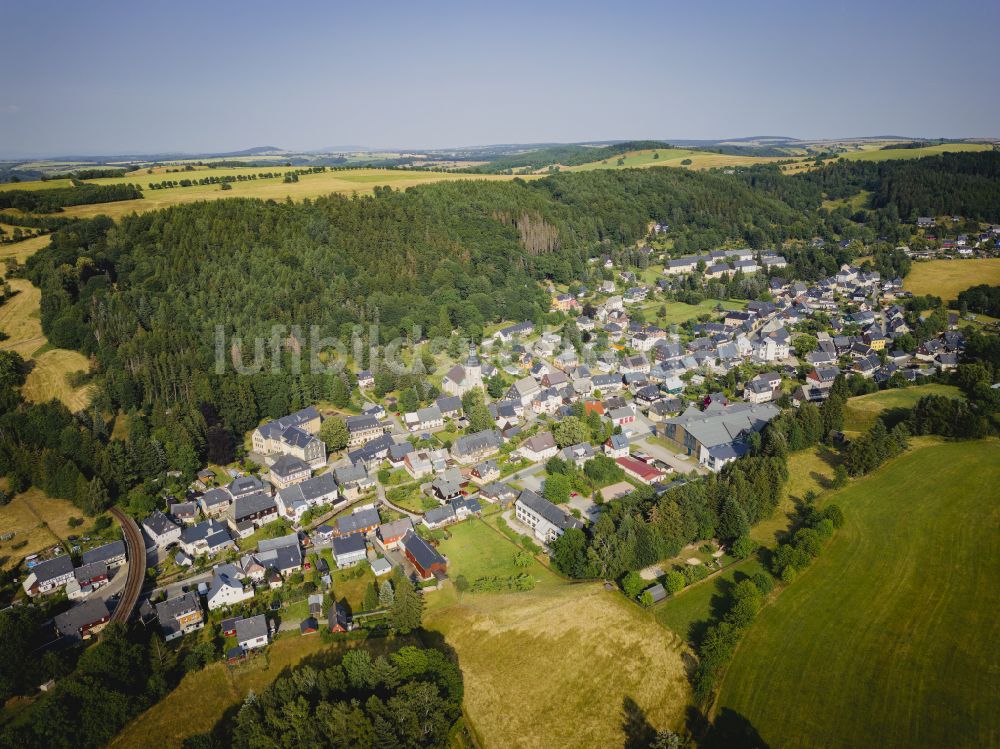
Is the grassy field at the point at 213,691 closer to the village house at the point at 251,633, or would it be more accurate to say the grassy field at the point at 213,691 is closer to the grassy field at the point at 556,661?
the village house at the point at 251,633

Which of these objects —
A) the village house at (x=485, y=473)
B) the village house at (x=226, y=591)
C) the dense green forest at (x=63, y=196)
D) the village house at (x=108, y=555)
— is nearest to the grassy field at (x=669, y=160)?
the dense green forest at (x=63, y=196)

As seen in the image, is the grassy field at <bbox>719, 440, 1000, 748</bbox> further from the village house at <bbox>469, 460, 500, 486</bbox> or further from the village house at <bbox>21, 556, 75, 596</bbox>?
the village house at <bbox>21, 556, 75, 596</bbox>

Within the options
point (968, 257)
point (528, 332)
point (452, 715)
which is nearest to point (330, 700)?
point (452, 715)

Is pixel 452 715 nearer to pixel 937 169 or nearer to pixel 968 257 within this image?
pixel 968 257

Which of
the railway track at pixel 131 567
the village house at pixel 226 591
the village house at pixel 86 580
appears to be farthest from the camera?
the village house at pixel 86 580

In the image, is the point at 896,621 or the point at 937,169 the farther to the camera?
the point at 937,169

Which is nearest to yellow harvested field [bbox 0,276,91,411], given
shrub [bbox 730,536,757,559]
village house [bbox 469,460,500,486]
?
village house [bbox 469,460,500,486]

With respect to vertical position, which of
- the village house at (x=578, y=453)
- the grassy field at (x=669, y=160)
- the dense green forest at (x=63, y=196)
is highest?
the grassy field at (x=669, y=160)
